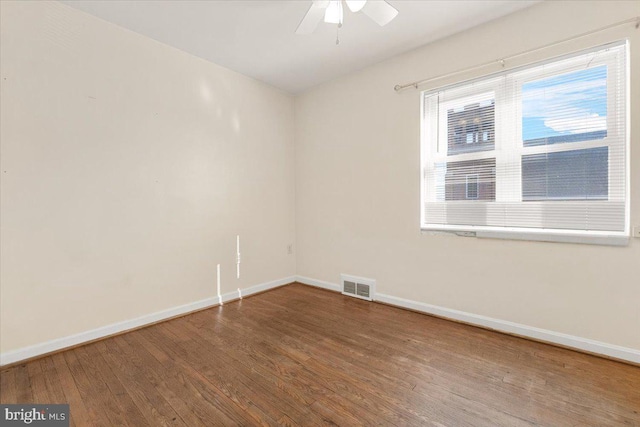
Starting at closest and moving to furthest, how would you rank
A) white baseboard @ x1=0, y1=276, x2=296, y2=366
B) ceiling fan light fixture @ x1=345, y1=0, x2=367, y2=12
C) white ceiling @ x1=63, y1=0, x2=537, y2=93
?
ceiling fan light fixture @ x1=345, y1=0, x2=367, y2=12 < white baseboard @ x1=0, y1=276, x2=296, y2=366 < white ceiling @ x1=63, y1=0, x2=537, y2=93

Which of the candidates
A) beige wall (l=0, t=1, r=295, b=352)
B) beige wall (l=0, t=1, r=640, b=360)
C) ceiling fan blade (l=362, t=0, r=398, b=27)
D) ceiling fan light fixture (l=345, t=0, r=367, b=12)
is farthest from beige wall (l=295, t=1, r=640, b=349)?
ceiling fan light fixture (l=345, t=0, r=367, b=12)

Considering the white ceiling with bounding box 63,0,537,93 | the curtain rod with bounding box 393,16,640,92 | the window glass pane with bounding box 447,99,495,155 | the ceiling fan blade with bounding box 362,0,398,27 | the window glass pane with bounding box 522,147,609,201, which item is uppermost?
the white ceiling with bounding box 63,0,537,93

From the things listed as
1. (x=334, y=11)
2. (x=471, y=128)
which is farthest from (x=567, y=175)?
(x=334, y=11)

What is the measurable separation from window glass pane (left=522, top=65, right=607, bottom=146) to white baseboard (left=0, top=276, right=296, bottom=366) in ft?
10.8

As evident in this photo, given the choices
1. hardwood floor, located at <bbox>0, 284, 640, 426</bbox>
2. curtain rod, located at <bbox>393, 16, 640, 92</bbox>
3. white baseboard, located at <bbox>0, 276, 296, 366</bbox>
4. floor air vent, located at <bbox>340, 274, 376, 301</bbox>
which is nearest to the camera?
hardwood floor, located at <bbox>0, 284, 640, 426</bbox>

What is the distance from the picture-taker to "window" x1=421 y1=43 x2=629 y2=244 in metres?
2.01

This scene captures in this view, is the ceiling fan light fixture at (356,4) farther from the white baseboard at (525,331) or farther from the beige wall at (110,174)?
the white baseboard at (525,331)

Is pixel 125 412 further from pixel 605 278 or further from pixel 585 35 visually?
pixel 585 35

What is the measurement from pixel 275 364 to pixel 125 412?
0.86 meters

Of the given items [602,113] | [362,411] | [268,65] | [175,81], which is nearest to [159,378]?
[362,411]

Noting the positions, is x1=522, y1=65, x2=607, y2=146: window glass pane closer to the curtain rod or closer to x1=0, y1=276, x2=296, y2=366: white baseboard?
the curtain rod

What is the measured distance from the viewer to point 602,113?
2029 mm

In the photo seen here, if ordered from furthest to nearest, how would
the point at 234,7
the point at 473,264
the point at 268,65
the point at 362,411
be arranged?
the point at 268,65, the point at 473,264, the point at 234,7, the point at 362,411

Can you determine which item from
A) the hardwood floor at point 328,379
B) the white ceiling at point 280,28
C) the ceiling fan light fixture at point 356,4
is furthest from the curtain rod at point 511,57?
the hardwood floor at point 328,379
